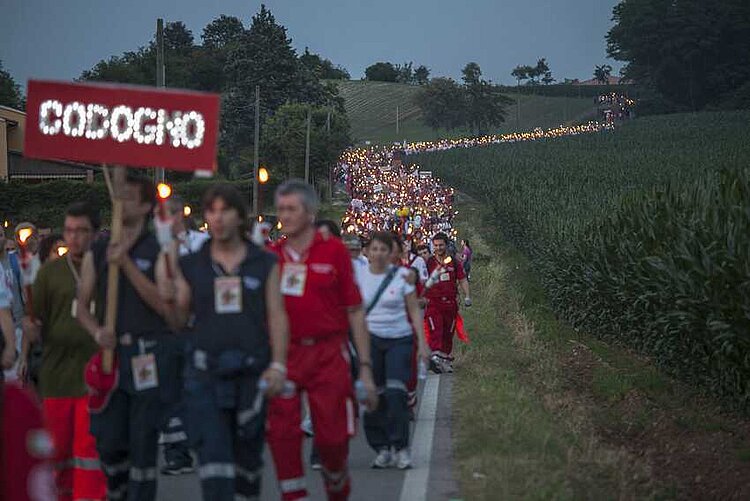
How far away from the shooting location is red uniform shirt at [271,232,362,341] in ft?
25.2

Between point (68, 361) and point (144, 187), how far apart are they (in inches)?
45.7

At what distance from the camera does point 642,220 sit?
23.7 metres

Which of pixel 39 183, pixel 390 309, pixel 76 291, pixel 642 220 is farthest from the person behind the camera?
pixel 39 183

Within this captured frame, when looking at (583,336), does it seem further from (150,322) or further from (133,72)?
(133,72)

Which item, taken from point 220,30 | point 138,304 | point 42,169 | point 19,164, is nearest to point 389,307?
point 138,304

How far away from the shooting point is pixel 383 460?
10641 mm

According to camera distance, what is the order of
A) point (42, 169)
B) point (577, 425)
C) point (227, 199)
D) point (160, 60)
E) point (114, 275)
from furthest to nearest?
1. point (42, 169)
2. point (160, 60)
3. point (577, 425)
4. point (114, 275)
5. point (227, 199)

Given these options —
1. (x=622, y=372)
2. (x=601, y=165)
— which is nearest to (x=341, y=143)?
(x=601, y=165)

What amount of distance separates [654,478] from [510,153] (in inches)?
3810

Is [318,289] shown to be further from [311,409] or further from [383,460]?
[383,460]

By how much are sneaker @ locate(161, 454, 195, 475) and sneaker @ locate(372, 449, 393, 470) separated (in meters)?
1.36

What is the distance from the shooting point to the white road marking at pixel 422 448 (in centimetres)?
963

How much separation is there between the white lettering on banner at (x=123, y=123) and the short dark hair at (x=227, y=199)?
0.29 m

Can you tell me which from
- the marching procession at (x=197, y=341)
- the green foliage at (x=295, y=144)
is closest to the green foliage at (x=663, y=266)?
the marching procession at (x=197, y=341)
